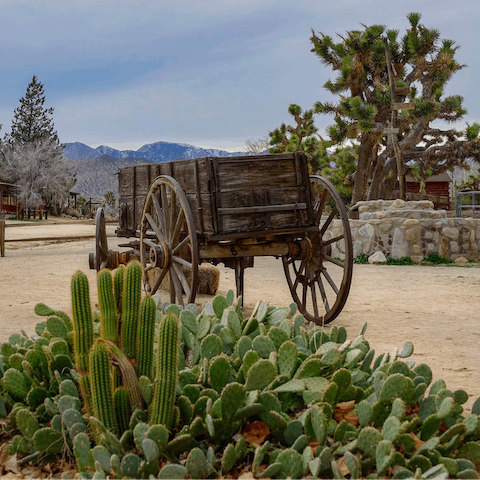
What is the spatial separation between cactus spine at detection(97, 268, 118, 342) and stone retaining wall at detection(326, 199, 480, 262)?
29.0ft

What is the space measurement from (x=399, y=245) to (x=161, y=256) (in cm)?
703

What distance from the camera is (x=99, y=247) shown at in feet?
17.5

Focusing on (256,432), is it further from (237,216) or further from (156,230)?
(156,230)

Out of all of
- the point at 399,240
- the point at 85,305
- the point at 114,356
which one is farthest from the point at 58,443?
the point at 399,240

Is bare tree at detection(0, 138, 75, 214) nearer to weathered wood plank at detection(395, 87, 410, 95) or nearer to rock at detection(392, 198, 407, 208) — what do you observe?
weathered wood plank at detection(395, 87, 410, 95)

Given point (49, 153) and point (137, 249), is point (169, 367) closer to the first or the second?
point (137, 249)

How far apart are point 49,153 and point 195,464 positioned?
130 feet

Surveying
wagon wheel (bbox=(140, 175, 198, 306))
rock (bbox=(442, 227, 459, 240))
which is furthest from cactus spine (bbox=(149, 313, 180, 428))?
rock (bbox=(442, 227, 459, 240))

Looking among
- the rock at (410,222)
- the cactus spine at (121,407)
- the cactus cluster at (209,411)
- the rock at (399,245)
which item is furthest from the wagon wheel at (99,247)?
the rock at (410,222)

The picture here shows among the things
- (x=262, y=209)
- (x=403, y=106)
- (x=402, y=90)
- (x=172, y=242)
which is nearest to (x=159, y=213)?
(x=172, y=242)

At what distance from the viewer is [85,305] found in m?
2.12

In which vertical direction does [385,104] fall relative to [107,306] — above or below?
above

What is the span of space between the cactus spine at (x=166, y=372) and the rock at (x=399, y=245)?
8926mm

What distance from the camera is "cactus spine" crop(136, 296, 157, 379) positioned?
2.16 meters
